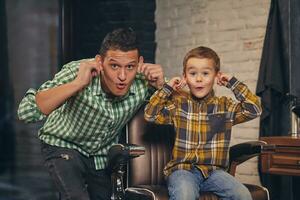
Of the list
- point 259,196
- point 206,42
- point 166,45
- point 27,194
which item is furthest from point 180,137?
point 27,194

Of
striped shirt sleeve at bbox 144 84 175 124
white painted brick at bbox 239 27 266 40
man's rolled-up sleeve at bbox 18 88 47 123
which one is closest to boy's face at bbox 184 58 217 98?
striped shirt sleeve at bbox 144 84 175 124

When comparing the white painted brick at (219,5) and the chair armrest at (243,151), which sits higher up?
the white painted brick at (219,5)

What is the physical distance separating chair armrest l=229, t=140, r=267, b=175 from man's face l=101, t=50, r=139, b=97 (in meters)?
0.62

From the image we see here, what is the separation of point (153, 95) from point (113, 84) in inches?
9.7

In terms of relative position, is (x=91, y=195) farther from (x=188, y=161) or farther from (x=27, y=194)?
(x=27, y=194)

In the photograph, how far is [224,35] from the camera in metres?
3.84

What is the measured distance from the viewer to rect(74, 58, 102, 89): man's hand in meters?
2.36

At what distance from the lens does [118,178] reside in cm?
245

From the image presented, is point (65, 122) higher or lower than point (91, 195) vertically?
higher

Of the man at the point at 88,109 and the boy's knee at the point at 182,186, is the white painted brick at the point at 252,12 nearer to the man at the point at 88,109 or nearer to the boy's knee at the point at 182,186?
the man at the point at 88,109

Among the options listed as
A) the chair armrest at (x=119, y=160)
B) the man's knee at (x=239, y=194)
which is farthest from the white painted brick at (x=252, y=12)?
the chair armrest at (x=119, y=160)

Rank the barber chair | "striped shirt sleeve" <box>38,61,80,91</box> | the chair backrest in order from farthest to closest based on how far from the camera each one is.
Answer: the chair backrest
the barber chair
"striped shirt sleeve" <box>38,61,80,91</box>

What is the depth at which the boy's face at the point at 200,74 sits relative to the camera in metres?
2.57

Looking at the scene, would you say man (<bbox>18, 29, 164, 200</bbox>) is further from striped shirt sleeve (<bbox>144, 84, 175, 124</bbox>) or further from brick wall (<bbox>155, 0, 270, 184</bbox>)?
brick wall (<bbox>155, 0, 270, 184</bbox>)
